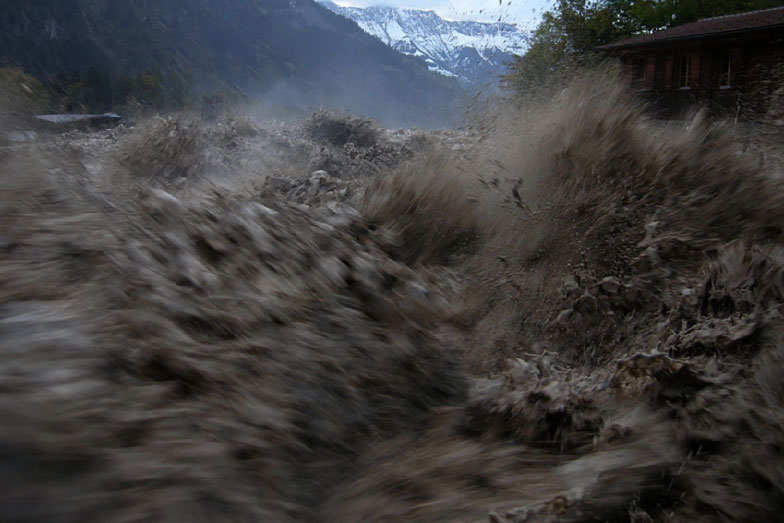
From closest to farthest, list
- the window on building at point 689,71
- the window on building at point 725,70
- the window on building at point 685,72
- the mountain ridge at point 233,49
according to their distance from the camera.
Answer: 1. the window on building at point 725,70
2. the window on building at point 689,71
3. the window on building at point 685,72
4. the mountain ridge at point 233,49

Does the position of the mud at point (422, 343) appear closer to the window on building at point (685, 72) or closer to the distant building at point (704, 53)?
the distant building at point (704, 53)

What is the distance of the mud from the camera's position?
3.88 feet

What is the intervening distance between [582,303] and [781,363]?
A: 2.90 feet

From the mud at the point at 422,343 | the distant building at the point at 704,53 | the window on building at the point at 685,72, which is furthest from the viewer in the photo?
the window on building at the point at 685,72

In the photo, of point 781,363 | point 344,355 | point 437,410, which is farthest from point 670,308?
point 344,355

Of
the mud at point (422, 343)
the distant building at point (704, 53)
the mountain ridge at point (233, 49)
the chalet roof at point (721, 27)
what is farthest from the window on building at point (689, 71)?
the mountain ridge at point (233, 49)

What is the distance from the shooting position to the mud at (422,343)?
1.18 m

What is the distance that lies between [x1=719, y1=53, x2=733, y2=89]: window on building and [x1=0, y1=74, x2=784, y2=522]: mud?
17301 millimetres

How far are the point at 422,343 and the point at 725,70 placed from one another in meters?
20.0

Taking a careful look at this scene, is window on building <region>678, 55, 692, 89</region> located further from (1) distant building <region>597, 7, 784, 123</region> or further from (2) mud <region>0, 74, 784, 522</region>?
(2) mud <region>0, 74, 784, 522</region>

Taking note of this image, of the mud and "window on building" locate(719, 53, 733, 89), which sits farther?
"window on building" locate(719, 53, 733, 89)

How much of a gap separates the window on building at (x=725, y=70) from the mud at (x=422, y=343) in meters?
17.3

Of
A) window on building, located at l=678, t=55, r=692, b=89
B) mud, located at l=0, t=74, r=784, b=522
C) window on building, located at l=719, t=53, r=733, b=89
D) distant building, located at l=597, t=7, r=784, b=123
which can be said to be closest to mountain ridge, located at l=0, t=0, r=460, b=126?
distant building, located at l=597, t=7, r=784, b=123

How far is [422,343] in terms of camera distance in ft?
7.32
